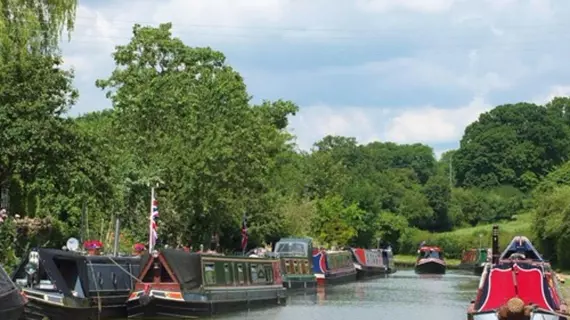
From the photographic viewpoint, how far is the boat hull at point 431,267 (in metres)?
70.2

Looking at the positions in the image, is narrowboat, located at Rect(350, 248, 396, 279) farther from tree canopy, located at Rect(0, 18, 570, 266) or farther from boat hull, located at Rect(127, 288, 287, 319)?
boat hull, located at Rect(127, 288, 287, 319)

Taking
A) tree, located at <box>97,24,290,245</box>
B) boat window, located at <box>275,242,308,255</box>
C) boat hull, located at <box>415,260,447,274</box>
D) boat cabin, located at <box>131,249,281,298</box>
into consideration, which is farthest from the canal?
boat hull, located at <box>415,260,447,274</box>

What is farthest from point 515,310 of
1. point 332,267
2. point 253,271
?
point 332,267

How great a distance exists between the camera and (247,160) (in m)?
42.5

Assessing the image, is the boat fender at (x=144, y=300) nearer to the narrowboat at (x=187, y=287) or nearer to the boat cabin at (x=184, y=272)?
the narrowboat at (x=187, y=287)

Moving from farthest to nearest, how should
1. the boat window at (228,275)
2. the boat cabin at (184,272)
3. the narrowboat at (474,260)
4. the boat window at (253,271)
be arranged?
the narrowboat at (474,260)
the boat window at (253,271)
the boat window at (228,275)
the boat cabin at (184,272)

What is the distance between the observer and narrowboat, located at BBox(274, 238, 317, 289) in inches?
1789

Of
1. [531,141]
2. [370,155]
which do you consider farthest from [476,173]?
[370,155]

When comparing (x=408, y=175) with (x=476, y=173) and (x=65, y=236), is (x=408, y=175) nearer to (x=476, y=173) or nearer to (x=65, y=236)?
(x=476, y=173)

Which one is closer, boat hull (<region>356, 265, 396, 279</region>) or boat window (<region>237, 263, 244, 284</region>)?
boat window (<region>237, 263, 244, 284</region>)

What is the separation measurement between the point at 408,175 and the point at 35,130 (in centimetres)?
9263

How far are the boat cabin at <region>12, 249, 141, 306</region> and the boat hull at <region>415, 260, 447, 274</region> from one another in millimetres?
43776

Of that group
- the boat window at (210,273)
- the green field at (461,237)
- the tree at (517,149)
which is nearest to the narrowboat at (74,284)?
the boat window at (210,273)

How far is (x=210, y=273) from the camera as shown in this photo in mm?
30625
